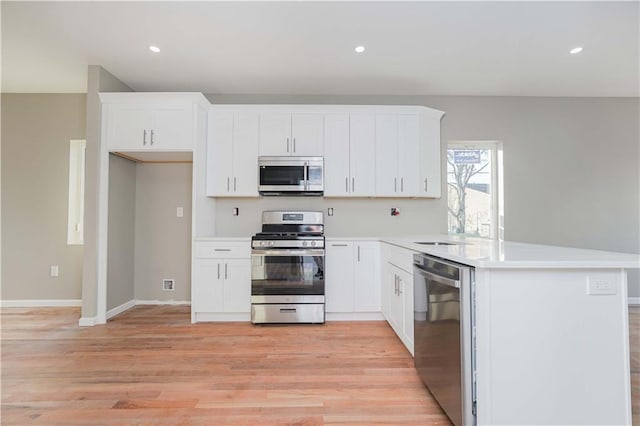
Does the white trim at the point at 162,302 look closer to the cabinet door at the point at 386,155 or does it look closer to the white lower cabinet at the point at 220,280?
the white lower cabinet at the point at 220,280

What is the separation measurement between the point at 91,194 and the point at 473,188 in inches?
181

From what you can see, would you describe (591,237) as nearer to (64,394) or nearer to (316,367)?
(316,367)

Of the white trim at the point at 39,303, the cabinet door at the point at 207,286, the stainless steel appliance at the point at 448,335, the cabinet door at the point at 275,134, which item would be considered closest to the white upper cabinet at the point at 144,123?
the cabinet door at the point at 275,134

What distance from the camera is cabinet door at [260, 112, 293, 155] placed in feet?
11.8

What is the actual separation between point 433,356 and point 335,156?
8.11ft

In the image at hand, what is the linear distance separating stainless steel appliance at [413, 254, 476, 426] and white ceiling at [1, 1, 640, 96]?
201 centimetres

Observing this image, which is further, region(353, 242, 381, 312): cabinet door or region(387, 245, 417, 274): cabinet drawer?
region(353, 242, 381, 312): cabinet door

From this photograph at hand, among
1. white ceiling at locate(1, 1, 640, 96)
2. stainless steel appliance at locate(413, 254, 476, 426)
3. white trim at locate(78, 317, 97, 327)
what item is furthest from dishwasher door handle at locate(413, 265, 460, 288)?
white trim at locate(78, 317, 97, 327)

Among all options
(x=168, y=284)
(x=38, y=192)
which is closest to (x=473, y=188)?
(x=168, y=284)

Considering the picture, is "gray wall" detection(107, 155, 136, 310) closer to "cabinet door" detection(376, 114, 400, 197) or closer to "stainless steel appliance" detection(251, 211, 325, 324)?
"stainless steel appliance" detection(251, 211, 325, 324)

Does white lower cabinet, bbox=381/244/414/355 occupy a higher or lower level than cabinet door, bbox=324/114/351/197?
lower

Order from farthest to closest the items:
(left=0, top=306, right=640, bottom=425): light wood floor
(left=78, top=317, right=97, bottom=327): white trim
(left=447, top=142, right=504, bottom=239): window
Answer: (left=447, top=142, right=504, bottom=239): window → (left=78, top=317, right=97, bottom=327): white trim → (left=0, top=306, right=640, bottom=425): light wood floor

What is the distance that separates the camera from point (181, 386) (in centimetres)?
198

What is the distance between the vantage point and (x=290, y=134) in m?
3.60
